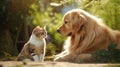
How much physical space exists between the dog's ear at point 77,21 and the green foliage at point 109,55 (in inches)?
26.1

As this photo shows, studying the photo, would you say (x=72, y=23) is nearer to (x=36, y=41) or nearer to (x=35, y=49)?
(x=35, y=49)

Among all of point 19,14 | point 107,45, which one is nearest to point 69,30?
point 107,45

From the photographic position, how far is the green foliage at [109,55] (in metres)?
7.28

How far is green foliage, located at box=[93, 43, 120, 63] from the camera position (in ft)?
23.9

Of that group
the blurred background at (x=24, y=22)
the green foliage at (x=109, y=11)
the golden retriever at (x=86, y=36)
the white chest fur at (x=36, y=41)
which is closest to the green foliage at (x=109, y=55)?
the golden retriever at (x=86, y=36)

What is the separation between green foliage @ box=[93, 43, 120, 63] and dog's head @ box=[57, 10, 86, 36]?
0.69 meters

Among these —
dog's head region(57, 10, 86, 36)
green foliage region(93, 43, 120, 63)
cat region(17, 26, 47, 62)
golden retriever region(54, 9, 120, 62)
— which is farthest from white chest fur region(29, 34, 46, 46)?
green foliage region(93, 43, 120, 63)

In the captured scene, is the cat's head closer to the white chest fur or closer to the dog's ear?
the white chest fur

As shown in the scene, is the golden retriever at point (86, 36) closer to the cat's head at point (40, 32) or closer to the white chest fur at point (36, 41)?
the white chest fur at point (36, 41)

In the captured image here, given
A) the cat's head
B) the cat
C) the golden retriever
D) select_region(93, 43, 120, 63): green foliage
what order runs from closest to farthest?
select_region(93, 43, 120, 63): green foliage
the golden retriever
the cat
the cat's head

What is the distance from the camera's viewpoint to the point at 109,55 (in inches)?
289

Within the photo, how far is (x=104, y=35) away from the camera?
25.7 feet

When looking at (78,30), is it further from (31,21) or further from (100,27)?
(31,21)

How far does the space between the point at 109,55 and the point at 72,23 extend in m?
1.04
